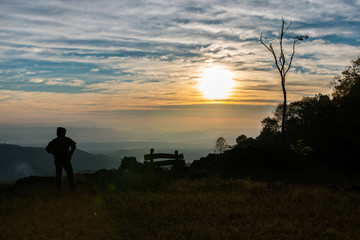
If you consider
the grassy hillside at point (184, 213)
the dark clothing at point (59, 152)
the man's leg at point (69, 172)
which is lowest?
the grassy hillside at point (184, 213)

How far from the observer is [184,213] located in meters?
9.88

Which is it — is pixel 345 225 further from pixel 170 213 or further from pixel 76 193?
pixel 76 193

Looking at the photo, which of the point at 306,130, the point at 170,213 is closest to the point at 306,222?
the point at 170,213

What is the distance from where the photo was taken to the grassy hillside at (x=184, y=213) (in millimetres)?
8078

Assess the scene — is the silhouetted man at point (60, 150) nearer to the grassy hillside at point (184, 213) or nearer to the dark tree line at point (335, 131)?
the grassy hillside at point (184, 213)

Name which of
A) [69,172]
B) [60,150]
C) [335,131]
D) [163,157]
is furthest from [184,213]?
[335,131]

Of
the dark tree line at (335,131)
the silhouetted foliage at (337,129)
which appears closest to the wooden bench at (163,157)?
the dark tree line at (335,131)

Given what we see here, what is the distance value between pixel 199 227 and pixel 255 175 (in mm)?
13056

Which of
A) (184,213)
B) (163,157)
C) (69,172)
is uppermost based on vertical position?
(163,157)

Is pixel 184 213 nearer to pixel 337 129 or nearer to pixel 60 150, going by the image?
pixel 60 150

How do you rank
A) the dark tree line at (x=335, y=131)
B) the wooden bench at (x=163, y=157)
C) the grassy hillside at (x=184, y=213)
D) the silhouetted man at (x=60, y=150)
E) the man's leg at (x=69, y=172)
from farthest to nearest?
the dark tree line at (x=335, y=131)
the wooden bench at (x=163, y=157)
the man's leg at (x=69, y=172)
the silhouetted man at (x=60, y=150)
the grassy hillside at (x=184, y=213)

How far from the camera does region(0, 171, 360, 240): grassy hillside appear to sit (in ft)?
26.5

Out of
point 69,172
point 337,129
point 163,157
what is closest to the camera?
point 69,172

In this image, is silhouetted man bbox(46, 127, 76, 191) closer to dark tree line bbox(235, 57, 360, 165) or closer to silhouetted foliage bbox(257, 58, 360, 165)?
dark tree line bbox(235, 57, 360, 165)
